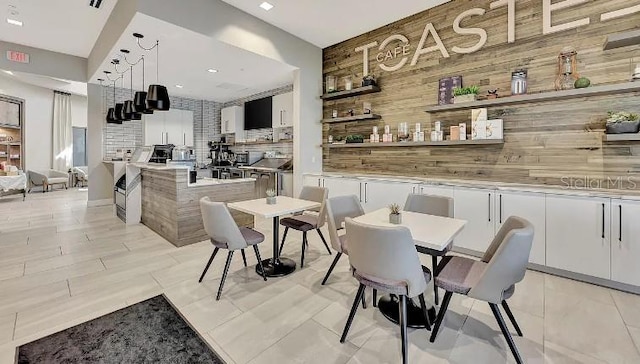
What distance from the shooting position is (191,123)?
28.4ft

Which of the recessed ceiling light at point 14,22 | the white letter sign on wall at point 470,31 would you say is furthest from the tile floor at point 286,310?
the recessed ceiling light at point 14,22

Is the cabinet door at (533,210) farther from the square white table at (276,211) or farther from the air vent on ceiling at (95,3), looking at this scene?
the air vent on ceiling at (95,3)

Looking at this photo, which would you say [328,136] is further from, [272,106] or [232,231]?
[232,231]

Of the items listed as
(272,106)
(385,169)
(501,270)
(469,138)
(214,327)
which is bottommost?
(214,327)

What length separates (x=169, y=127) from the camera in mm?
8180

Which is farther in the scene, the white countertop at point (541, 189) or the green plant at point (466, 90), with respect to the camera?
the green plant at point (466, 90)

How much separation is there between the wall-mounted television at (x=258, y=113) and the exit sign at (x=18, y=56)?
15.0 feet

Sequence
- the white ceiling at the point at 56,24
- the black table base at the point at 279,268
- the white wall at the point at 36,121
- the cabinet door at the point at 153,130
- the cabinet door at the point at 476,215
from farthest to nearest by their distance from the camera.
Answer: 1. the white wall at the point at 36,121
2. the cabinet door at the point at 153,130
3. the white ceiling at the point at 56,24
4. the cabinet door at the point at 476,215
5. the black table base at the point at 279,268

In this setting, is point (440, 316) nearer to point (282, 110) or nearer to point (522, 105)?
point (522, 105)

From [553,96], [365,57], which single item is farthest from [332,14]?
[553,96]

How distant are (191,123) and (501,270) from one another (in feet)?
28.9

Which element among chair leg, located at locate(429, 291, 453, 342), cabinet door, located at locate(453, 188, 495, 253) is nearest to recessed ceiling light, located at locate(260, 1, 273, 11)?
cabinet door, located at locate(453, 188, 495, 253)

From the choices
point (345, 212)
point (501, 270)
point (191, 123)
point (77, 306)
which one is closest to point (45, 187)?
point (191, 123)

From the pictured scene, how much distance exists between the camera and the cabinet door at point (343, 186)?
4711 millimetres
